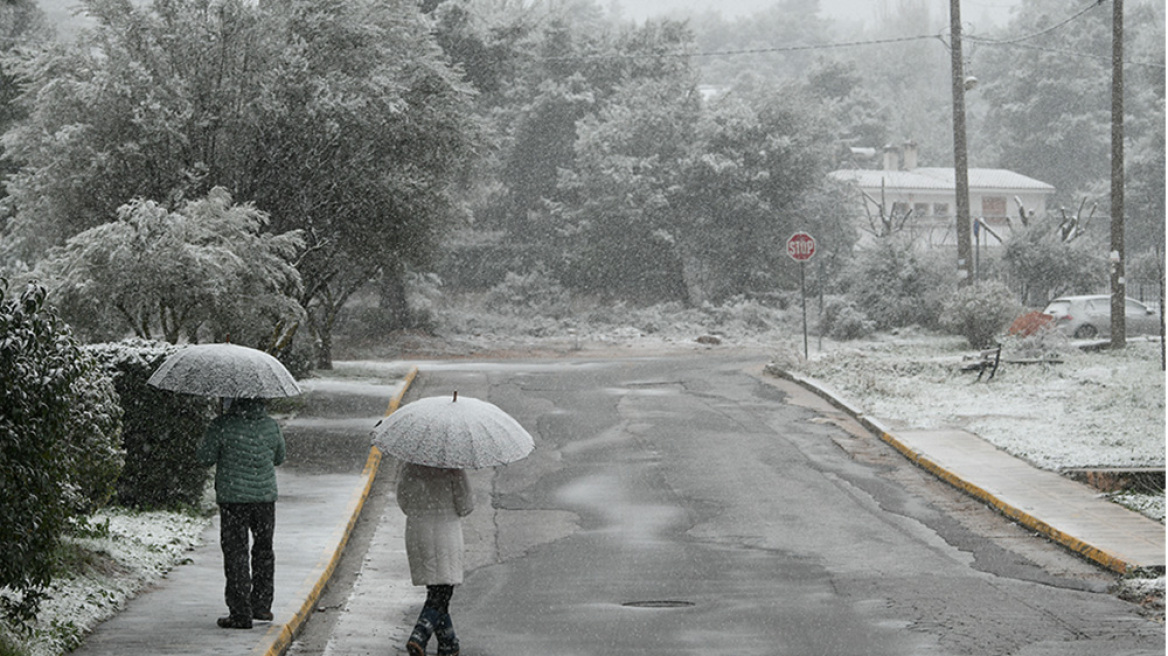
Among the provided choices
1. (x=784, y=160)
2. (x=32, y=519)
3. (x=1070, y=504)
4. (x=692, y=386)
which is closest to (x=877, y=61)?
(x=784, y=160)

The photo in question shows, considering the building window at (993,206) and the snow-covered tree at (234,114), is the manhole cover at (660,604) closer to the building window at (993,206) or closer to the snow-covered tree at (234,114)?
the snow-covered tree at (234,114)

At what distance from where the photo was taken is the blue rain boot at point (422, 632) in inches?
310

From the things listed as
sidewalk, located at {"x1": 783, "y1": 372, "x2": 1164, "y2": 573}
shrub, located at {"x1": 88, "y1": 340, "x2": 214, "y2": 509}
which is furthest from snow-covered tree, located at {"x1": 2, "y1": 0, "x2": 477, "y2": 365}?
sidewalk, located at {"x1": 783, "y1": 372, "x2": 1164, "y2": 573}

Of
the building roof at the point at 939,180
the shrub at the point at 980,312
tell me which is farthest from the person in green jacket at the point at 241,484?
the building roof at the point at 939,180

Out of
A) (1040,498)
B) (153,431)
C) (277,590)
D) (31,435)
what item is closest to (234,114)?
(153,431)

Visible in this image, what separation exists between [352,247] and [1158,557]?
15.7 m

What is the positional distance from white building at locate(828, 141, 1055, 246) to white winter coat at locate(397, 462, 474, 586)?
54.8 meters

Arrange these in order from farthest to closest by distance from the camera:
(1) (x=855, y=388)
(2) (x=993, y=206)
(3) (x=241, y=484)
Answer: (2) (x=993, y=206)
(1) (x=855, y=388)
(3) (x=241, y=484)

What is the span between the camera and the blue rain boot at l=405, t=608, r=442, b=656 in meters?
7.88

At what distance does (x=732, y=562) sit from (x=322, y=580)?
3352 millimetres

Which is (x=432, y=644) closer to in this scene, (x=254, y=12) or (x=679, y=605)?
(x=679, y=605)

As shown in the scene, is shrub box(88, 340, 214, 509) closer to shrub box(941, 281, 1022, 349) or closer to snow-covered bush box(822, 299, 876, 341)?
shrub box(941, 281, 1022, 349)

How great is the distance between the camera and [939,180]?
66.8m

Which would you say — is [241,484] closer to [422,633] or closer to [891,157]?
[422,633]
